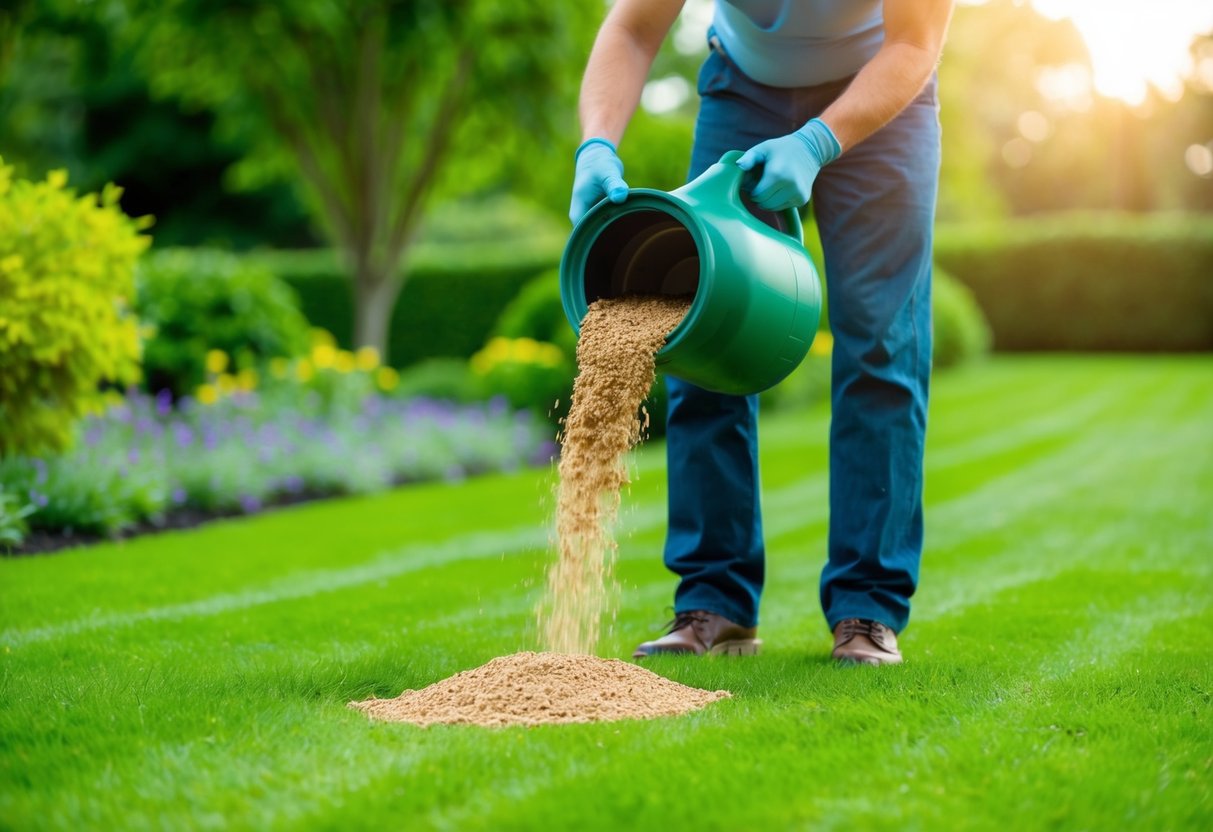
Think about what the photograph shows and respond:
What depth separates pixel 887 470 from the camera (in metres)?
2.88

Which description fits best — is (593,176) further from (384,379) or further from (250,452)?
(384,379)

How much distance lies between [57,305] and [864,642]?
308 cm

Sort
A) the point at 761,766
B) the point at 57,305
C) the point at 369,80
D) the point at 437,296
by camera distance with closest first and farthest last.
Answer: the point at 761,766, the point at 57,305, the point at 369,80, the point at 437,296

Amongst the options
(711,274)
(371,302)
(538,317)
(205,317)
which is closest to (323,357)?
(205,317)

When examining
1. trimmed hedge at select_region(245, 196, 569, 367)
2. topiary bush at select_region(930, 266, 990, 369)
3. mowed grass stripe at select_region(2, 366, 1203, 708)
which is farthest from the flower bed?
trimmed hedge at select_region(245, 196, 569, 367)

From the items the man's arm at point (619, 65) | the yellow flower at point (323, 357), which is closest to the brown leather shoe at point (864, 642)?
the man's arm at point (619, 65)

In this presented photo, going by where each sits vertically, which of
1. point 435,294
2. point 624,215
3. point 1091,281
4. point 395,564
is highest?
point 1091,281

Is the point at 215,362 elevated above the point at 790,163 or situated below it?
below

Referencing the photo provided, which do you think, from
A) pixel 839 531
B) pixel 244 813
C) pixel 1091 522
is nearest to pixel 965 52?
pixel 1091 522

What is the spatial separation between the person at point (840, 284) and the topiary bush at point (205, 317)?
185 inches

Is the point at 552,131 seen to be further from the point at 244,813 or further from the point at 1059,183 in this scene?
the point at 1059,183

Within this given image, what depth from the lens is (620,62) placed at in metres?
2.99

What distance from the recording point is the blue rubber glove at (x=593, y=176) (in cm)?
270

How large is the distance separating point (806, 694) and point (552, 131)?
8.44 metres
